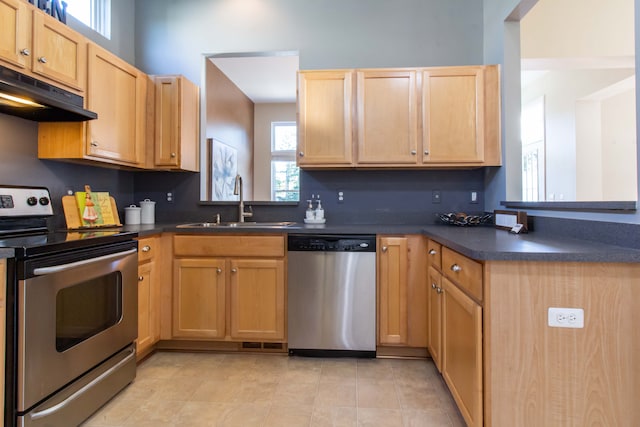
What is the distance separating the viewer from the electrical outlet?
1.20 meters

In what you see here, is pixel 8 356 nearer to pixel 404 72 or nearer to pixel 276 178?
pixel 404 72

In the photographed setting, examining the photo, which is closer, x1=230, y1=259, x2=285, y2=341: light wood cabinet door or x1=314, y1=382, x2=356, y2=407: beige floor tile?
x1=314, y1=382, x2=356, y2=407: beige floor tile

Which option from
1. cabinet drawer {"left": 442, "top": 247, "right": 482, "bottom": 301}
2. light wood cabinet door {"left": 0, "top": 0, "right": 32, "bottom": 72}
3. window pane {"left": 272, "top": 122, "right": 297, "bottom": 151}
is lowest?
cabinet drawer {"left": 442, "top": 247, "right": 482, "bottom": 301}

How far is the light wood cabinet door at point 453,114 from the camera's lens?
250cm

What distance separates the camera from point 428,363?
2262 millimetres

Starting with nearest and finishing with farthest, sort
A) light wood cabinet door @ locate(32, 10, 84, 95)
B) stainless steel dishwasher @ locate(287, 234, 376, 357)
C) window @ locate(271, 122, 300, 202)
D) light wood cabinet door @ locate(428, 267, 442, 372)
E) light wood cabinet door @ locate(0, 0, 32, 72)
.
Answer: light wood cabinet door @ locate(0, 0, 32, 72) < light wood cabinet door @ locate(32, 10, 84, 95) < light wood cabinet door @ locate(428, 267, 442, 372) < stainless steel dishwasher @ locate(287, 234, 376, 357) < window @ locate(271, 122, 300, 202)

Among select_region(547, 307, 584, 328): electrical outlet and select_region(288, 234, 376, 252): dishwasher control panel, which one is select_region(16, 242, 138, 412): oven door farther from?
select_region(547, 307, 584, 328): electrical outlet

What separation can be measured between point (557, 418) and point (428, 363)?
1088 mm

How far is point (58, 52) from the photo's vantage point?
1.90 metres

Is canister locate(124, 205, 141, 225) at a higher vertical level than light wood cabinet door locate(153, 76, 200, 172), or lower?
lower

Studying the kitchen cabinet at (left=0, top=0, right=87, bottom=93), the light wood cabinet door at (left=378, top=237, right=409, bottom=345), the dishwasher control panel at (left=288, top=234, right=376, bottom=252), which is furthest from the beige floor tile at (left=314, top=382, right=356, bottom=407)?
the kitchen cabinet at (left=0, top=0, right=87, bottom=93)

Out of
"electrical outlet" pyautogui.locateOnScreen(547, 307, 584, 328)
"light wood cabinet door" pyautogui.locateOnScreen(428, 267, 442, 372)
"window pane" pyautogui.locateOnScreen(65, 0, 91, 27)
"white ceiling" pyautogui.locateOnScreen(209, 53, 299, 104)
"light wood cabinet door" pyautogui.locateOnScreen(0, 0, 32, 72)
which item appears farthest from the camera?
"white ceiling" pyautogui.locateOnScreen(209, 53, 299, 104)

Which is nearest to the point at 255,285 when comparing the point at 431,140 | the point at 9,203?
the point at 9,203

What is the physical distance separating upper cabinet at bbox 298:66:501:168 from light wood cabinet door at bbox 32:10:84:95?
4.67 feet
